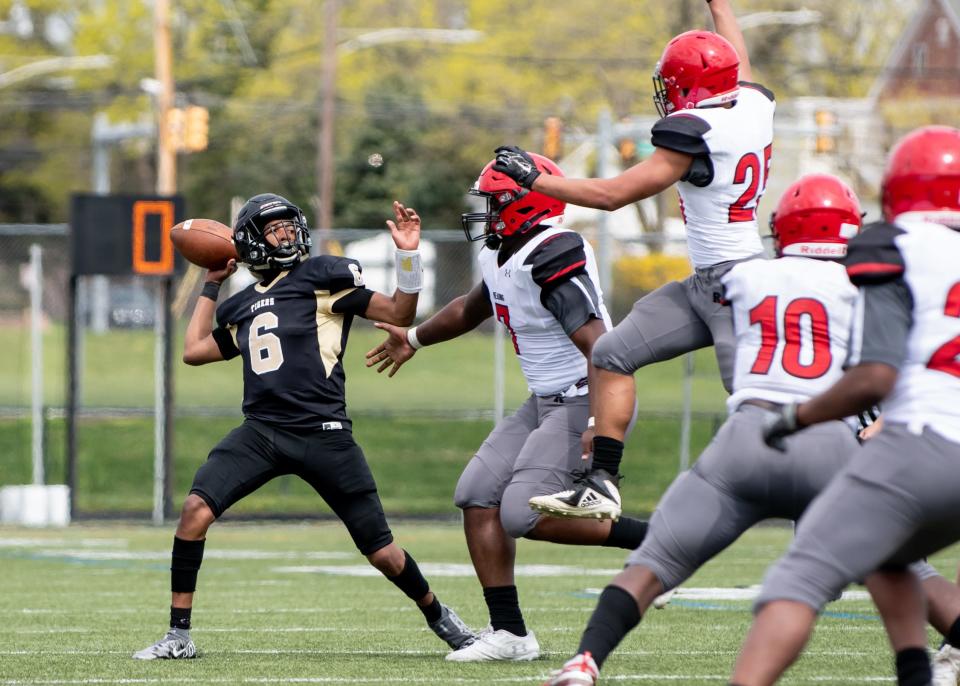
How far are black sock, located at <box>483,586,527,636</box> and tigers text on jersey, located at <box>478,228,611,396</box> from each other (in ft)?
2.71

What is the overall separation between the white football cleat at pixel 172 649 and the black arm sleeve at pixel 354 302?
58.2 inches

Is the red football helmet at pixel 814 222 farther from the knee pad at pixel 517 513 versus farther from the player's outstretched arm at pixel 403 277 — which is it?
the player's outstretched arm at pixel 403 277

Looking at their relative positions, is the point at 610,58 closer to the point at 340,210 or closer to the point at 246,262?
the point at 340,210

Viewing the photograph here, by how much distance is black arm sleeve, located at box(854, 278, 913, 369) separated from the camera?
4.09 m

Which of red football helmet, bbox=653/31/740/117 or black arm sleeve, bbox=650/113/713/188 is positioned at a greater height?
red football helmet, bbox=653/31/740/117

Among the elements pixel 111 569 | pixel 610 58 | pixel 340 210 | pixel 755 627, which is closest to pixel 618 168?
pixel 610 58

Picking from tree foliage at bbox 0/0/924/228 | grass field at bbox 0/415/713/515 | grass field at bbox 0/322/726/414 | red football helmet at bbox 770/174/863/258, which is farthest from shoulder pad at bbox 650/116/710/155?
tree foliage at bbox 0/0/924/228

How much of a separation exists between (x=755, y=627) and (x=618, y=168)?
38920mm

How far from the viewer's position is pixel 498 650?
6.61 metres

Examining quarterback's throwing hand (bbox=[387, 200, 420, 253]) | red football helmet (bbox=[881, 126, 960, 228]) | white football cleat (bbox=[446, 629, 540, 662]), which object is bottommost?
white football cleat (bbox=[446, 629, 540, 662])

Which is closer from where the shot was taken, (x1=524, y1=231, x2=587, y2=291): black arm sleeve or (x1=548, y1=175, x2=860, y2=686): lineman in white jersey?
(x1=548, y1=175, x2=860, y2=686): lineman in white jersey

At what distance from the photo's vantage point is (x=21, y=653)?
682 cm

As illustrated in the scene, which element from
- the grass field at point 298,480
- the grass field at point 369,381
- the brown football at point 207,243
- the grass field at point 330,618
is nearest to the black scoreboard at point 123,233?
the grass field at point 330,618

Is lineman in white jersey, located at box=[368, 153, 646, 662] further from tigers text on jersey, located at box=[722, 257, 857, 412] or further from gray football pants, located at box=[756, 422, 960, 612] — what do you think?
gray football pants, located at box=[756, 422, 960, 612]
